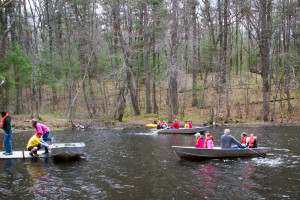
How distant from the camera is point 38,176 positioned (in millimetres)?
9273

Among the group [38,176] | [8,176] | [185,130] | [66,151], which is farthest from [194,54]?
[8,176]

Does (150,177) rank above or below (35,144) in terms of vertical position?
below

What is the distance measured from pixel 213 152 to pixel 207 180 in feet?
10.6

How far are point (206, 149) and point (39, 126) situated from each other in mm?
7176

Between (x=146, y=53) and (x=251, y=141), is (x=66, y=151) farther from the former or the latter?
(x=146, y=53)

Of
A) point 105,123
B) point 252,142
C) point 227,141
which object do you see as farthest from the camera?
point 105,123

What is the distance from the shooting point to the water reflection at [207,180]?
7531 mm

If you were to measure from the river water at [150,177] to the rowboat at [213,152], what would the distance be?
273 millimetres

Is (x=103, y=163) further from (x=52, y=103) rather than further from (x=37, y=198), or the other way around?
(x=52, y=103)

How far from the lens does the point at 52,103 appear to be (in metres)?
37.8

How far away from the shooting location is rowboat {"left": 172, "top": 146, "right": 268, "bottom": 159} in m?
11.4

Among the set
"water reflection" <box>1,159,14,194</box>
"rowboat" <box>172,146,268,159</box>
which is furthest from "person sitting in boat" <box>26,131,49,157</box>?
"rowboat" <box>172,146,268,159</box>

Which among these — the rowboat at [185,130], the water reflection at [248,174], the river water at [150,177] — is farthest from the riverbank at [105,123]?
the water reflection at [248,174]

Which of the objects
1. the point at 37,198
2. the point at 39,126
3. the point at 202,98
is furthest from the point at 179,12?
the point at 37,198
